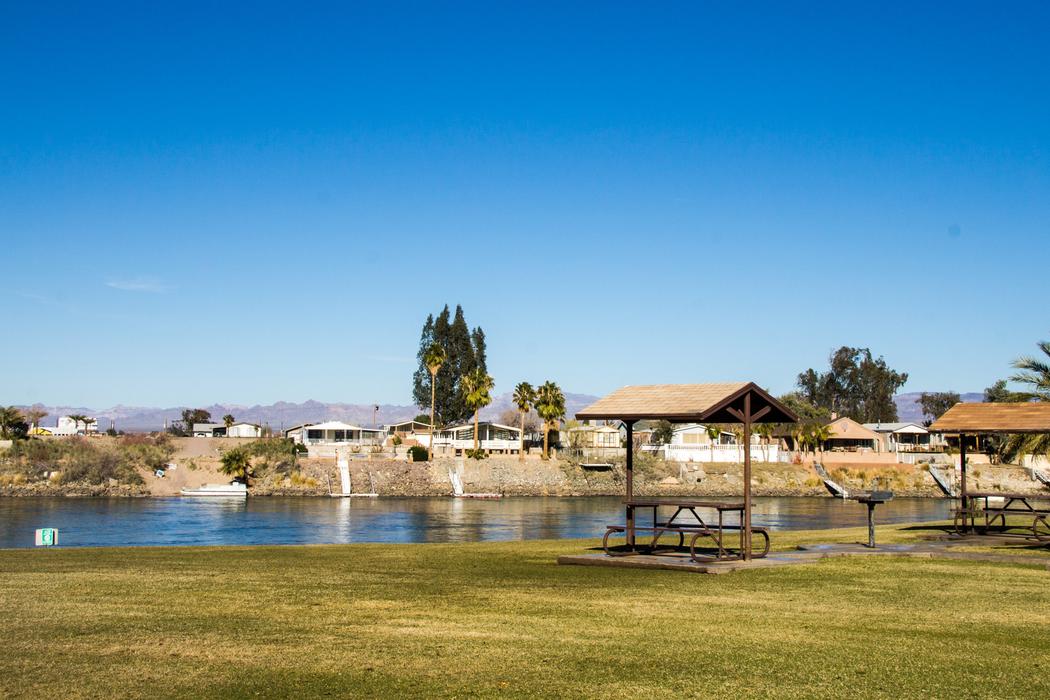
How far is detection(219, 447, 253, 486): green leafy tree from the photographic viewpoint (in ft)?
290

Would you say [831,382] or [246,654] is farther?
[831,382]

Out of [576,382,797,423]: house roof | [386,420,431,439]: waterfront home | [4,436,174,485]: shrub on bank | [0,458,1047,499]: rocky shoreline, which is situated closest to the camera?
[576,382,797,423]: house roof

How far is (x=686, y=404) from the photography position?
58.9 ft

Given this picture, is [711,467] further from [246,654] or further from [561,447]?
[246,654]

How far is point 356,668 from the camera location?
8.72m

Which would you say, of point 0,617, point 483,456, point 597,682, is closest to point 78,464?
point 483,456

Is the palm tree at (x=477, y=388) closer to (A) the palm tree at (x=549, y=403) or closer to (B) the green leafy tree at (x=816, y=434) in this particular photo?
(A) the palm tree at (x=549, y=403)

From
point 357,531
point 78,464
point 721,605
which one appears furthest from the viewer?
point 78,464

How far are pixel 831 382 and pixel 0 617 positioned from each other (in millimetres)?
169178

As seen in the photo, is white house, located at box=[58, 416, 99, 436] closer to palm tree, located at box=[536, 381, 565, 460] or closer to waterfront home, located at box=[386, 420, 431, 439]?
waterfront home, located at box=[386, 420, 431, 439]

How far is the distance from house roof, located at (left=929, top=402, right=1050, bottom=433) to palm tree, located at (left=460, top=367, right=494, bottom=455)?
275 feet

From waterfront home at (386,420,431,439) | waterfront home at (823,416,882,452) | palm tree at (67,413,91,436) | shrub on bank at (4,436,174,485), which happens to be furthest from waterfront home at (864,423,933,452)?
palm tree at (67,413,91,436)

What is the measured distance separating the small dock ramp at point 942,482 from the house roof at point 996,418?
6180 cm

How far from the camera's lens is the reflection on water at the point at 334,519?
4691 centimetres
